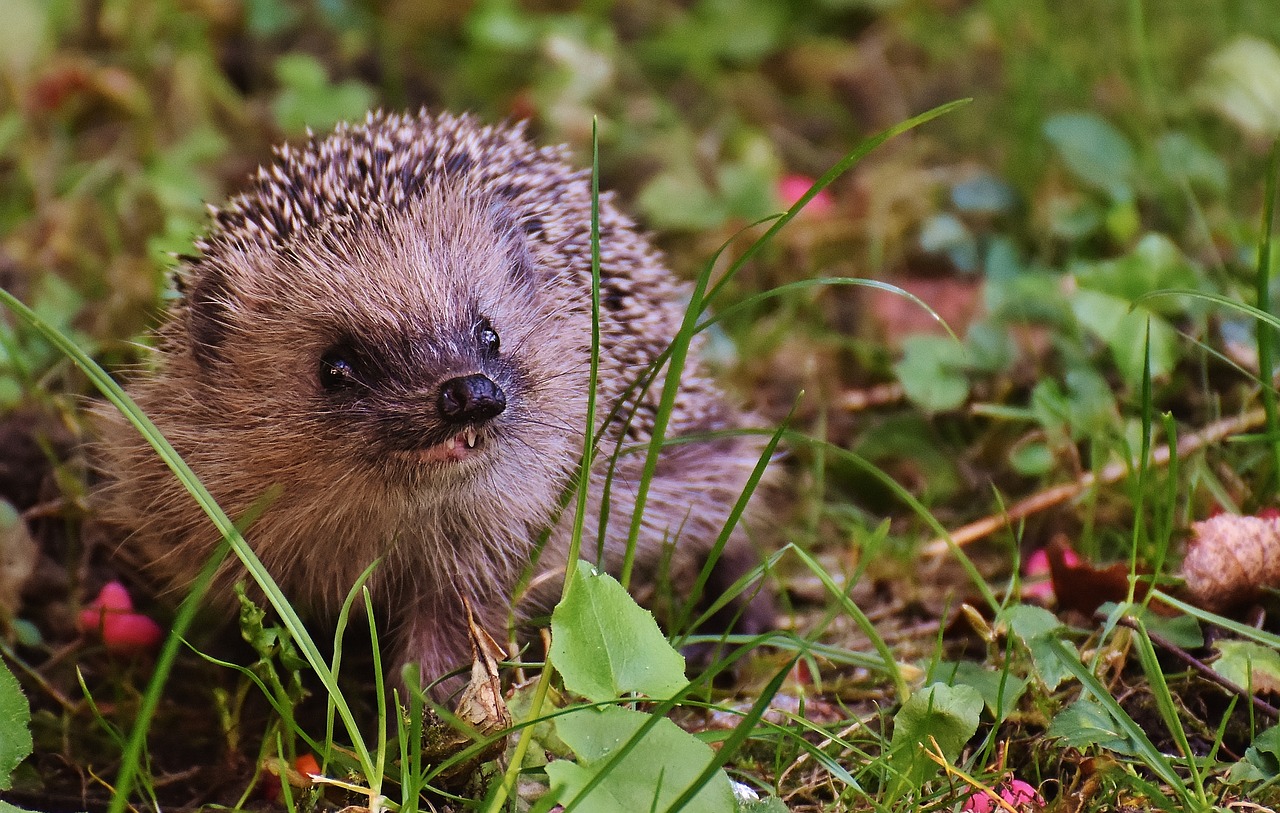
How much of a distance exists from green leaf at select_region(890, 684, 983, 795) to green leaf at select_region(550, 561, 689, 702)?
0.46 m

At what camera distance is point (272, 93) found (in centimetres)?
571

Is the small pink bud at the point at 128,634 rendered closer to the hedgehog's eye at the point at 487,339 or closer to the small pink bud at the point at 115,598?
the small pink bud at the point at 115,598

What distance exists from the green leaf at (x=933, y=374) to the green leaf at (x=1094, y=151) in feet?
3.21

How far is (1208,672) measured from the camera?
2680 mm

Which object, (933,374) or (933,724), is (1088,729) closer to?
(933,724)

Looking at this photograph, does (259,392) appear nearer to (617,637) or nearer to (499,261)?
(499,261)

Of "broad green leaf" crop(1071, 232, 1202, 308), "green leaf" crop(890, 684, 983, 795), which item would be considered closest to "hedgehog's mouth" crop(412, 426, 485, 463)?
"green leaf" crop(890, 684, 983, 795)

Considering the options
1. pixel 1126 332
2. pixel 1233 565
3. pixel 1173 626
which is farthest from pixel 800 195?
pixel 1173 626

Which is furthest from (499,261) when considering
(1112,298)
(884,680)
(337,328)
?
(1112,298)

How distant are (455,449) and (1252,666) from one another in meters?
1.74

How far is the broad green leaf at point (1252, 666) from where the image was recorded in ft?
8.75

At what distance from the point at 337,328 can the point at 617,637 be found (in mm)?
1080

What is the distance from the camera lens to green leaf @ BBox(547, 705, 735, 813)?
86.2 inches

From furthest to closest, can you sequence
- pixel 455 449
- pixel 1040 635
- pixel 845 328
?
pixel 845 328, pixel 455 449, pixel 1040 635
